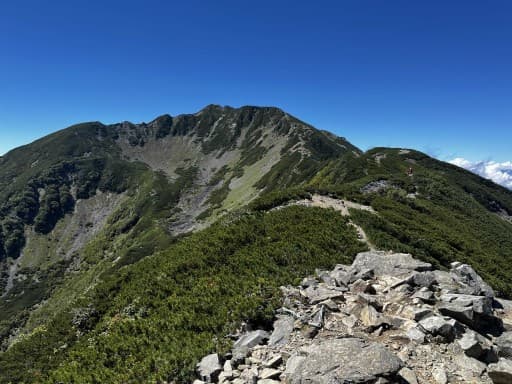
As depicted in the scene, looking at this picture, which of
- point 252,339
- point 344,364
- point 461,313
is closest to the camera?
point 344,364

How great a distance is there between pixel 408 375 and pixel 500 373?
3041 millimetres

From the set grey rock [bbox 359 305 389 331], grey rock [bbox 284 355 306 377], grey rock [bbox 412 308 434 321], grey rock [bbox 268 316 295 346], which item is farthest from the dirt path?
grey rock [bbox 284 355 306 377]

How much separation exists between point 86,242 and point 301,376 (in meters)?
204

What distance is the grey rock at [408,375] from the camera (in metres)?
8.68

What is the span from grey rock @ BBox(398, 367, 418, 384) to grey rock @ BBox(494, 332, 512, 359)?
15.3ft

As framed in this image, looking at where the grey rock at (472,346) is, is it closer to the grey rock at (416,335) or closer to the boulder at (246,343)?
the grey rock at (416,335)

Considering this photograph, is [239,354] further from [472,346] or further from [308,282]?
[472,346]

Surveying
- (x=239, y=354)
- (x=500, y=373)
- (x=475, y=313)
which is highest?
(x=475, y=313)

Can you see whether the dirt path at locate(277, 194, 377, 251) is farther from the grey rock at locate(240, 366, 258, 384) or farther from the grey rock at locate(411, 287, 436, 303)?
the grey rock at locate(240, 366, 258, 384)

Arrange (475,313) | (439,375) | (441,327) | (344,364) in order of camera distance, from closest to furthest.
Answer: (344,364)
(439,375)
(441,327)
(475,313)

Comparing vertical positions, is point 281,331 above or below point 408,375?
below

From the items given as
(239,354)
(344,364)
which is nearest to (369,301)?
(344,364)

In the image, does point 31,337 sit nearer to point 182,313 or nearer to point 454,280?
point 182,313

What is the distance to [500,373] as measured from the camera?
9164mm
